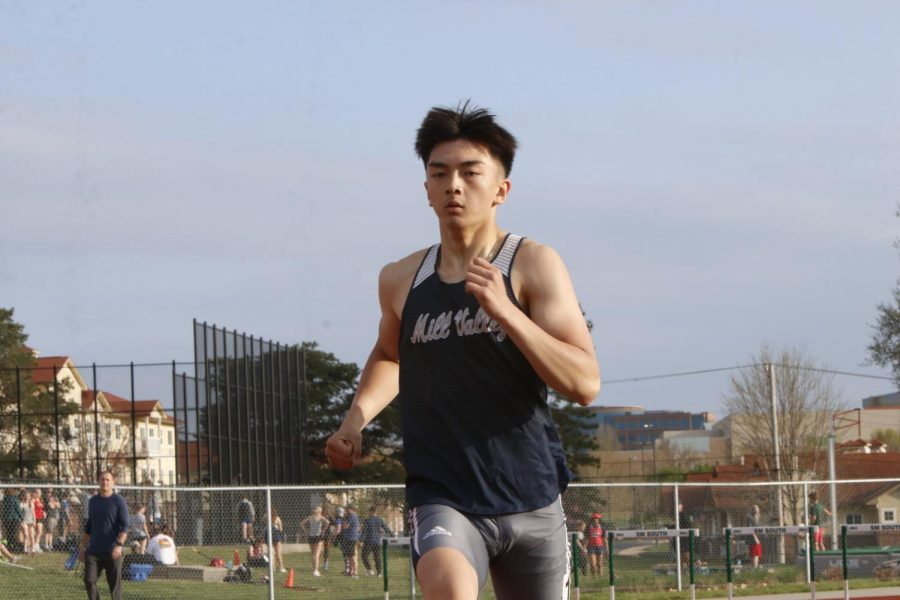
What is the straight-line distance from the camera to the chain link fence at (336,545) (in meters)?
20.2

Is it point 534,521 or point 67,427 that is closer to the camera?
point 534,521

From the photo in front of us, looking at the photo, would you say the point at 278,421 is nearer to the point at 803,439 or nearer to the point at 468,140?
the point at 803,439

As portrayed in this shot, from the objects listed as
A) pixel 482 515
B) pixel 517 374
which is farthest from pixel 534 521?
pixel 517 374

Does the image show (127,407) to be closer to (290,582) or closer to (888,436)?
(290,582)

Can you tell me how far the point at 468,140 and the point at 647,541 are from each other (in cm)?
1959

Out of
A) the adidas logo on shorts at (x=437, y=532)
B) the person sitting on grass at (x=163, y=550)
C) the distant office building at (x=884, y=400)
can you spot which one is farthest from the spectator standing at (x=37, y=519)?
the distant office building at (x=884, y=400)

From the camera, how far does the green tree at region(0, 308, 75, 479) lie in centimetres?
3750

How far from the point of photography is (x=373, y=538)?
21.7 m

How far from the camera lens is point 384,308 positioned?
4.54 meters

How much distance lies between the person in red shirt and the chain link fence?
0.03 m

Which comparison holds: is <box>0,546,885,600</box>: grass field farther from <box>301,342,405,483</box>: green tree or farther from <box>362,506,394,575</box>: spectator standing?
<box>301,342,405,483</box>: green tree

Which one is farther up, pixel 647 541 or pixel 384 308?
pixel 384 308

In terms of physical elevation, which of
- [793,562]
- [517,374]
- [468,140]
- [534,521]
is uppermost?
[468,140]

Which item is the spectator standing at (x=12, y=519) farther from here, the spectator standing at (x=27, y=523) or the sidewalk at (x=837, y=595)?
the sidewalk at (x=837, y=595)
